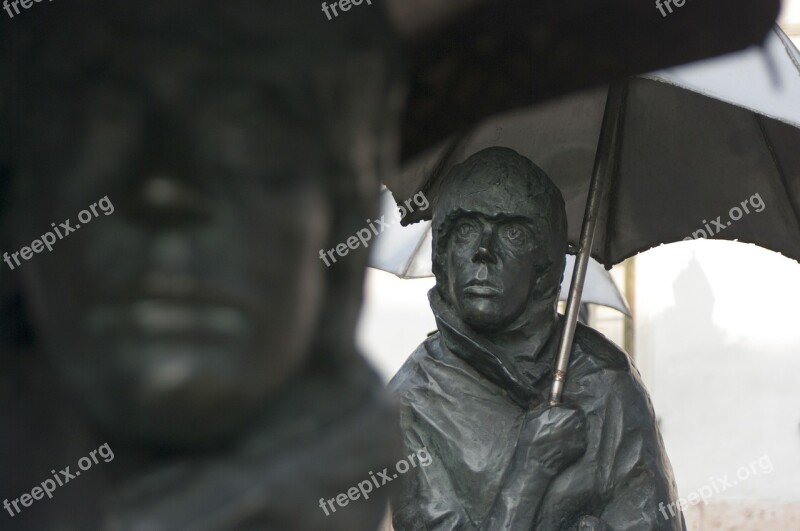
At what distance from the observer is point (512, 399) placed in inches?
123

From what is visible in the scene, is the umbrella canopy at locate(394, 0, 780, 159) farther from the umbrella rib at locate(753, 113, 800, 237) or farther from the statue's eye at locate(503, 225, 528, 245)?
the umbrella rib at locate(753, 113, 800, 237)

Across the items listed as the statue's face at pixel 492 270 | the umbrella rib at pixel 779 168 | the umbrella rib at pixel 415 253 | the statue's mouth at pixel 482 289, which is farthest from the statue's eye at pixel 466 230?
the umbrella rib at pixel 415 253

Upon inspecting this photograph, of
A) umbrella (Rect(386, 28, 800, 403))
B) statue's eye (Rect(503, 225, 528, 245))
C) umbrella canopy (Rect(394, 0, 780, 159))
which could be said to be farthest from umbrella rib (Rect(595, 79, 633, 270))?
umbrella canopy (Rect(394, 0, 780, 159))

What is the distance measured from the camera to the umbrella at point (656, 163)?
371 cm

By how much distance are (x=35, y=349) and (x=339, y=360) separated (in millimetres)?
216

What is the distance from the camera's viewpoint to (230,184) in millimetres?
794

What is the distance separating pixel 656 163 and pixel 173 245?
3281 mm

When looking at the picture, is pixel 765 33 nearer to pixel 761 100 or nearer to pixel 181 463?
pixel 181 463

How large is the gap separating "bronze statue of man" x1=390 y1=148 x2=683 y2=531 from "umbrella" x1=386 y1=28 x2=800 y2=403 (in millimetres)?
445

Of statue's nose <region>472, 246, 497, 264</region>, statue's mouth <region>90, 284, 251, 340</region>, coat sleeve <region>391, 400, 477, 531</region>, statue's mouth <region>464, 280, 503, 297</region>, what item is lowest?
coat sleeve <region>391, 400, 477, 531</region>

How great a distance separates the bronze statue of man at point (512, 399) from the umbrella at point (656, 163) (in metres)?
0.44

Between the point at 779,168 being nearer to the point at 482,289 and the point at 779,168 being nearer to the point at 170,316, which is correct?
the point at 482,289

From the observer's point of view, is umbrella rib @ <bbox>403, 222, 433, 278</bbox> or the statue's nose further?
umbrella rib @ <bbox>403, 222, 433, 278</bbox>

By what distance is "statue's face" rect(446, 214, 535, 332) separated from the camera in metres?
3.06
